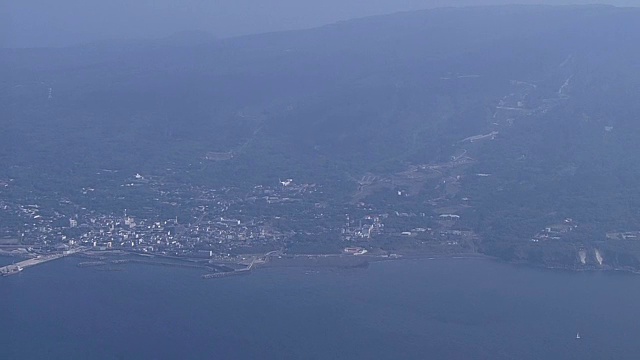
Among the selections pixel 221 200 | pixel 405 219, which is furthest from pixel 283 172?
pixel 405 219

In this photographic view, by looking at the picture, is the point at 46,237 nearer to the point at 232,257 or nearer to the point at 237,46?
the point at 232,257

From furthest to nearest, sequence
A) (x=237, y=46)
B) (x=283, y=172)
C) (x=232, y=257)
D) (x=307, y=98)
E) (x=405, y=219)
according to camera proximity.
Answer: (x=237, y=46) < (x=307, y=98) < (x=283, y=172) < (x=405, y=219) < (x=232, y=257)

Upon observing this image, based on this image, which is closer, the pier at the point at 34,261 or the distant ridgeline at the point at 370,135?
the pier at the point at 34,261

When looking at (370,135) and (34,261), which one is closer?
(34,261)

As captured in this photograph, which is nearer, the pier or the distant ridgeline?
the pier

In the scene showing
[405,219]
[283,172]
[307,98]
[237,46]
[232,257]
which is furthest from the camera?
[237,46]

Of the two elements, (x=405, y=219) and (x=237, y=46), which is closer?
(x=405, y=219)
